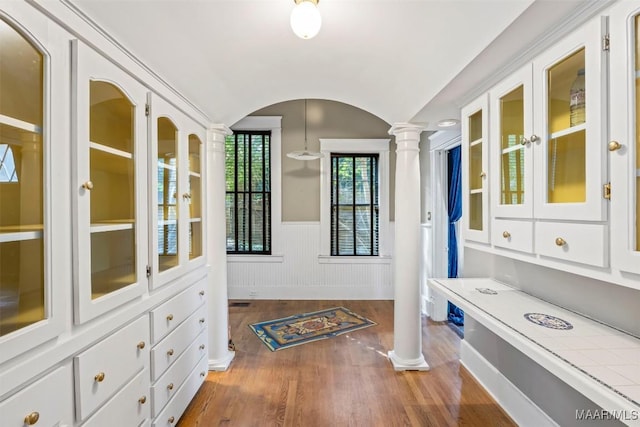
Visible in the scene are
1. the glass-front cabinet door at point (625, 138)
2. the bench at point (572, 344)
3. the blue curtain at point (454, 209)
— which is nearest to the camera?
the bench at point (572, 344)

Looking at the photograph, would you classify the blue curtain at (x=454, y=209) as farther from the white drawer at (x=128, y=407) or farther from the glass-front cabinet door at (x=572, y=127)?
the white drawer at (x=128, y=407)

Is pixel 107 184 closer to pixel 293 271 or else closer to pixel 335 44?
pixel 335 44

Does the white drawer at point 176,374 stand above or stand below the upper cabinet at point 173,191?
below

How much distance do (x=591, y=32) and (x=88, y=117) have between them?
1.87 metres

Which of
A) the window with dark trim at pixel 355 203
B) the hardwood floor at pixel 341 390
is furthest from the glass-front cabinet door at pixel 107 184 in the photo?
the window with dark trim at pixel 355 203

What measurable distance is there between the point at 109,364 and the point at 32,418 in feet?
1.19

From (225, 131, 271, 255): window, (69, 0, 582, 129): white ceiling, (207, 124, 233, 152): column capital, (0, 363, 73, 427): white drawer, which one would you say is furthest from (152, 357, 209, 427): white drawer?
(225, 131, 271, 255): window

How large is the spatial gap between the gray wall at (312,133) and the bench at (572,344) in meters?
3.05

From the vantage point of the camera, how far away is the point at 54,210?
102 centimetres

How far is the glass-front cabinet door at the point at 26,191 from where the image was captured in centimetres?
89

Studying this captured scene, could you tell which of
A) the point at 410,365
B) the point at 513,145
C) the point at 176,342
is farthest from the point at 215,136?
the point at 410,365

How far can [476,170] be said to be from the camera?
1997 millimetres

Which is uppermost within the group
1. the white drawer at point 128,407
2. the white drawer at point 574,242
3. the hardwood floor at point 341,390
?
the white drawer at point 574,242

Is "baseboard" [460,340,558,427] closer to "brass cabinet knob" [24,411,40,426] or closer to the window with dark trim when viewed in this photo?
the window with dark trim
